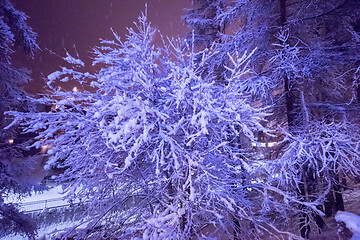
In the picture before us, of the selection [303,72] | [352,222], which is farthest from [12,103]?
[352,222]

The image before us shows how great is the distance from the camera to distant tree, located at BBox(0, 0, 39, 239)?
7.20 meters

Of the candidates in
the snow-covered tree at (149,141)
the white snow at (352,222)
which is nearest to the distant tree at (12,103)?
the snow-covered tree at (149,141)

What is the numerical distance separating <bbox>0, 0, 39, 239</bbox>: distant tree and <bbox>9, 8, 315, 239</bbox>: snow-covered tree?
12.6 feet

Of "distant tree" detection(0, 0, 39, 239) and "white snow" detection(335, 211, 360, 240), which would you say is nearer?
"white snow" detection(335, 211, 360, 240)

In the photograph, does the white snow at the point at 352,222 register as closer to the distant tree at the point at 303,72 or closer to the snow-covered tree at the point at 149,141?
the distant tree at the point at 303,72

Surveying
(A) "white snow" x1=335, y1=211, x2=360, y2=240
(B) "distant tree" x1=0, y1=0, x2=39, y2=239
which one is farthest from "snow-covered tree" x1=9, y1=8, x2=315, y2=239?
(B) "distant tree" x1=0, y1=0, x2=39, y2=239

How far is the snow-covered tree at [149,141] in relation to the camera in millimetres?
4051

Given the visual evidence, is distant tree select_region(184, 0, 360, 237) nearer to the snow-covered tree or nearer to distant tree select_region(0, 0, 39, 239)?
the snow-covered tree

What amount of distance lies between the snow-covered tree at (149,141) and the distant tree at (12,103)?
3.84m

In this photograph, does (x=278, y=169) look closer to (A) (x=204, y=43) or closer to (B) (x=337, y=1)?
(B) (x=337, y=1)

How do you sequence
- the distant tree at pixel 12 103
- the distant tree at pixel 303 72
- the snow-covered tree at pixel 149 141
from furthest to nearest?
the distant tree at pixel 12 103, the distant tree at pixel 303 72, the snow-covered tree at pixel 149 141

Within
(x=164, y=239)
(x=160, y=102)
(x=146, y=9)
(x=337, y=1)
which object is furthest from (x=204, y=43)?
(x=164, y=239)

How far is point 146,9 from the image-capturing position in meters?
4.88

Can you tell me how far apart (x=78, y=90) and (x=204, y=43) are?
8.31 meters
